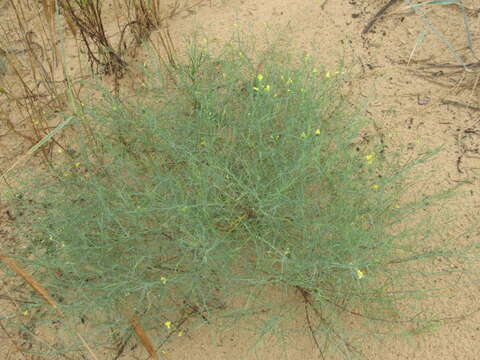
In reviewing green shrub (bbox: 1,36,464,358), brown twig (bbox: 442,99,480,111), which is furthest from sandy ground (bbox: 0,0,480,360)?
green shrub (bbox: 1,36,464,358)

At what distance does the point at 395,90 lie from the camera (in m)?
2.00

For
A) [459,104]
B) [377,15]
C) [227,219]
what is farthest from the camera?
[377,15]

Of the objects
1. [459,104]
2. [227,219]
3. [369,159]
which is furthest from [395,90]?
[227,219]

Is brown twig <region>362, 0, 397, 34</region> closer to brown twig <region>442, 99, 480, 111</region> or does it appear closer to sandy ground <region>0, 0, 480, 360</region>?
sandy ground <region>0, 0, 480, 360</region>

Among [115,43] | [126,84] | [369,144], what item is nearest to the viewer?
[369,144]

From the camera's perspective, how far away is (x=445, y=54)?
2057 mm

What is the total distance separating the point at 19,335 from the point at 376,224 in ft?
4.94

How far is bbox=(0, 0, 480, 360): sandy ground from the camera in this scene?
4.75 feet

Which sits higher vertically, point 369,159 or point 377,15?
point 377,15

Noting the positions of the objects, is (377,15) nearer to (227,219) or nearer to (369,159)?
(369,159)

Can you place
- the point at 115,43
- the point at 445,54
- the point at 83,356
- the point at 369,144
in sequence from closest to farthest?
the point at 83,356 → the point at 369,144 → the point at 445,54 → the point at 115,43

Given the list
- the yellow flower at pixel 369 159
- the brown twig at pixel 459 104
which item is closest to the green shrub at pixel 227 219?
the yellow flower at pixel 369 159

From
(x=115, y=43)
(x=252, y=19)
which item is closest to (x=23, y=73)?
(x=115, y=43)

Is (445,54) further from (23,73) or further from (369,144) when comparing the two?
(23,73)
